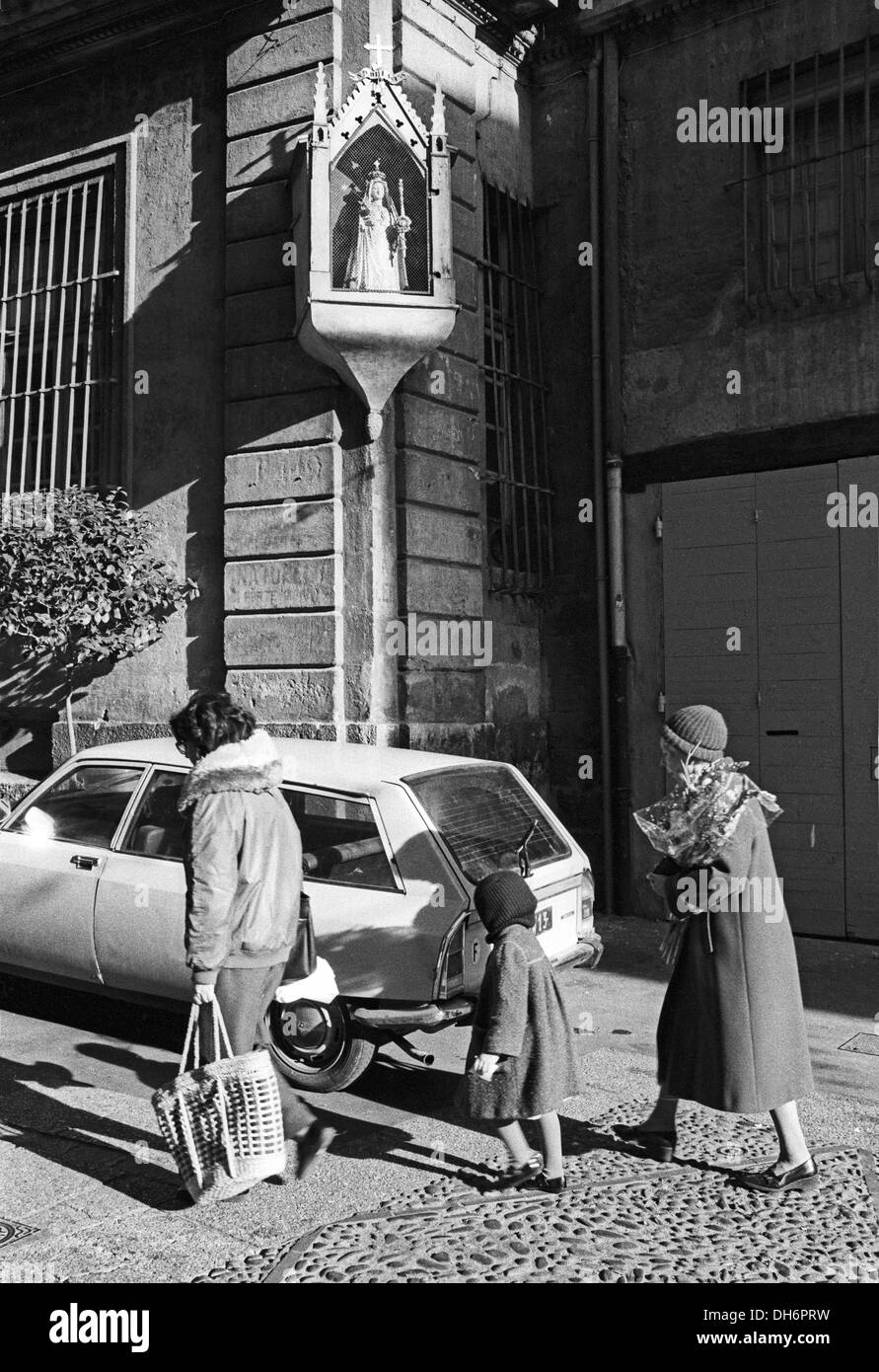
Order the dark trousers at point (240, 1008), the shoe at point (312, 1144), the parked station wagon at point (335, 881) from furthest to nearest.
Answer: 1. the parked station wagon at point (335, 881)
2. the shoe at point (312, 1144)
3. the dark trousers at point (240, 1008)

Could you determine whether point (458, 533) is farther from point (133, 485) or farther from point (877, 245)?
point (877, 245)

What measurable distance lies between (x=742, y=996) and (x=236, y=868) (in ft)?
6.30

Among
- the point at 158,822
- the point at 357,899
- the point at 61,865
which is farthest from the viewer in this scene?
the point at 61,865

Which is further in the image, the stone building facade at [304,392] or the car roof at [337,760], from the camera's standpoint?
the stone building facade at [304,392]

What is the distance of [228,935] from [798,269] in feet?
25.2

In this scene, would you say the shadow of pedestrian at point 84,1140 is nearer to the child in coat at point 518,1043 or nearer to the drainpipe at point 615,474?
Result: the child in coat at point 518,1043

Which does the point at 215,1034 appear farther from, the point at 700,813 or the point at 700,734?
the point at 700,734

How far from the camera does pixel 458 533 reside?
399 inches

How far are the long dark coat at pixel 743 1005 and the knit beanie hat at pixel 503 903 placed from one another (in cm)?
69

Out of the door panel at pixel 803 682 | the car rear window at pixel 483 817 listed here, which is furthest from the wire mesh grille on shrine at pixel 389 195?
the car rear window at pixel 483 817

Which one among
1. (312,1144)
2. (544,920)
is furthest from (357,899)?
(312,1144)

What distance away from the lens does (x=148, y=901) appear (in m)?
6.23

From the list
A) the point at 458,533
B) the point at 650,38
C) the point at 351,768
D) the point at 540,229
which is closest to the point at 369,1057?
the point at 351,768

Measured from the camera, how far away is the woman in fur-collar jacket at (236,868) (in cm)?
457
